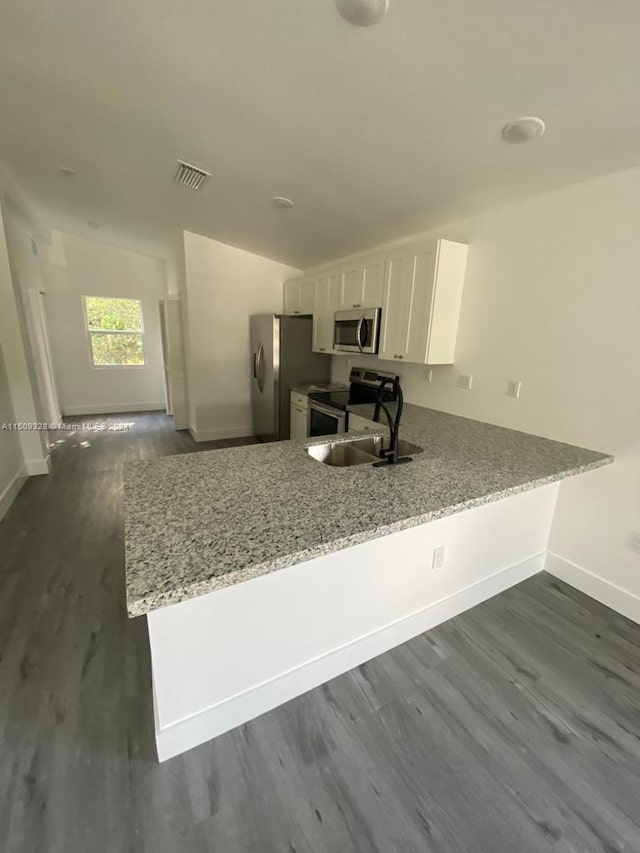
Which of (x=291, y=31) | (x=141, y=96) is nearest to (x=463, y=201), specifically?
(x=291, y=31)

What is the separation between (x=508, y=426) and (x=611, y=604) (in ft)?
3.88

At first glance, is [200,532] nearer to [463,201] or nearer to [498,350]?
[498,350]

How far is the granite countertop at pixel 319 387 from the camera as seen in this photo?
3.99m

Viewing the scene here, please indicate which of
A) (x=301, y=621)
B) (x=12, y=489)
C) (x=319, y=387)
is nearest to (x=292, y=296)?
(x=319, y=387)

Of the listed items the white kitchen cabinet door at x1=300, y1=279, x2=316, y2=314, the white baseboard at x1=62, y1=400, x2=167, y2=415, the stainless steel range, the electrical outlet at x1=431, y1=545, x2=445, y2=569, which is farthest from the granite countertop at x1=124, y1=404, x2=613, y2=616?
the white baseboard at x1=62, y1=400, x2=167, y2=415

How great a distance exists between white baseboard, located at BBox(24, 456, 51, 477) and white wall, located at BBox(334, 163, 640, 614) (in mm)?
4244

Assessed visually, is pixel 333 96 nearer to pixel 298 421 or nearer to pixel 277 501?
pixel 277 501

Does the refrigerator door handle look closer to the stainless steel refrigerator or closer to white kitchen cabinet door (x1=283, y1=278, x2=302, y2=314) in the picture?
the stainless steel refrigerator

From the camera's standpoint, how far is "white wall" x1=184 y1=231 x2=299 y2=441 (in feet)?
15.0

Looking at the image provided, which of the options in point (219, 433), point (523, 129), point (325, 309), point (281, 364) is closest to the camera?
point (523, 129)

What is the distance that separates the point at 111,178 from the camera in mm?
3191

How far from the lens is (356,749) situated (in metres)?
1.35

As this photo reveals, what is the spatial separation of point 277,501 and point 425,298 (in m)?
2.02

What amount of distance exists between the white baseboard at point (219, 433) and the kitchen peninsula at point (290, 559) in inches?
134
